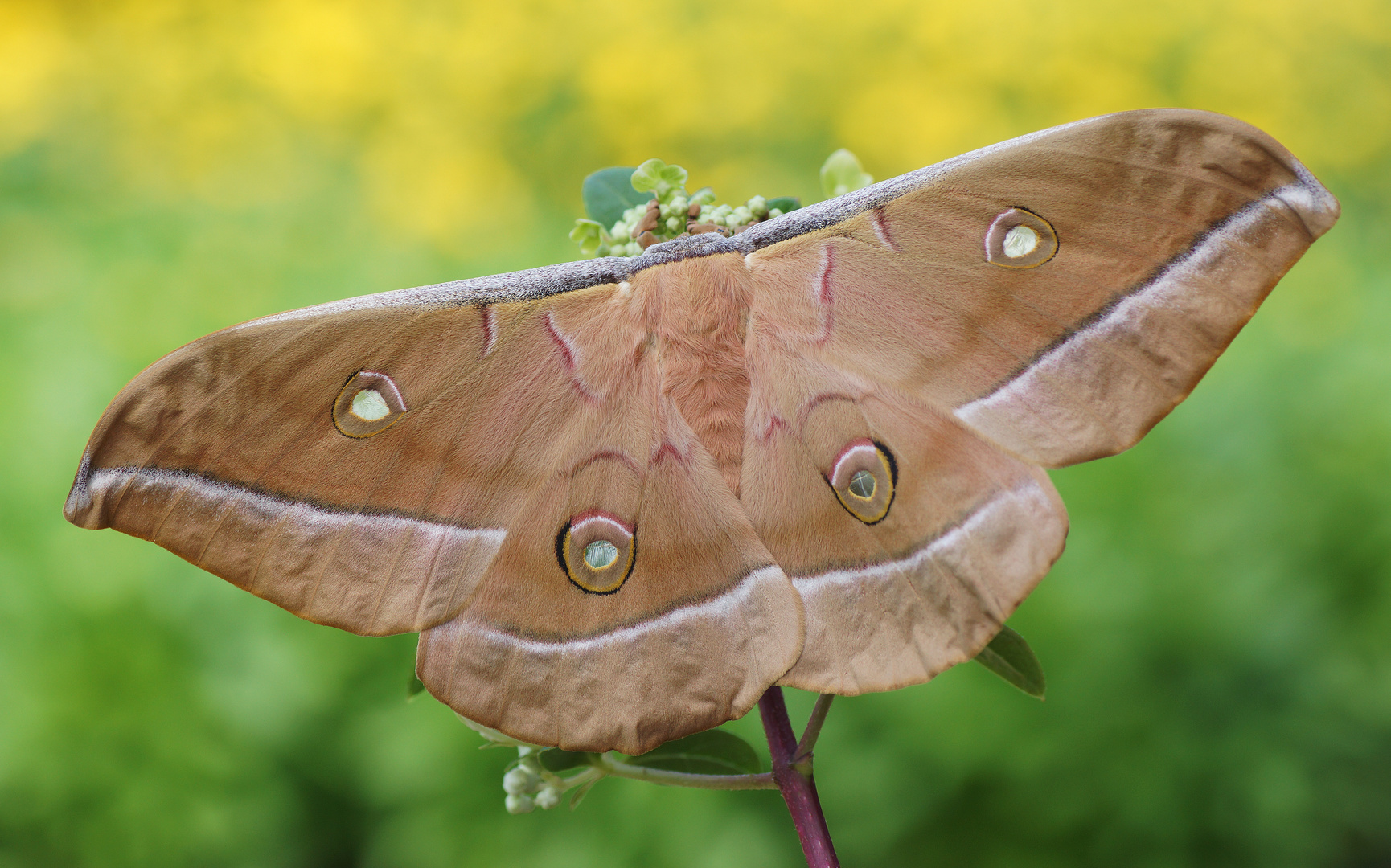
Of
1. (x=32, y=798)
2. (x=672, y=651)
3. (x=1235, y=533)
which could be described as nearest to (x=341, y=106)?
(x=32, y=798)

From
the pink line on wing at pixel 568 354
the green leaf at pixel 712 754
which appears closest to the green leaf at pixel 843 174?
the pink line on wing at pixel 568 354

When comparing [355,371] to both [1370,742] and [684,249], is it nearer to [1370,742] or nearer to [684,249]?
[684,249]

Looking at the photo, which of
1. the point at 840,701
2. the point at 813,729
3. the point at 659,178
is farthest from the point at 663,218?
the point at 840,701

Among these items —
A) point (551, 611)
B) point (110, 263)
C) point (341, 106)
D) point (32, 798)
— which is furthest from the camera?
point (341, 106)

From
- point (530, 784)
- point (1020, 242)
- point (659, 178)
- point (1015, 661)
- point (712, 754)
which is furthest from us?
point (530, 784)

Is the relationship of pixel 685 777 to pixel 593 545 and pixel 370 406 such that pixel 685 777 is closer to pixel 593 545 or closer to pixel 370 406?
pixel 593 545
